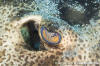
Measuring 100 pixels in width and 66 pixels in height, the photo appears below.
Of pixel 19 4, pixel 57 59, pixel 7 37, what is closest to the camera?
pixel 57 59

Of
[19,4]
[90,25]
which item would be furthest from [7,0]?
[90,25]

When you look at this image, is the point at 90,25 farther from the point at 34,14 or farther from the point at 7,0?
the point at 7,0

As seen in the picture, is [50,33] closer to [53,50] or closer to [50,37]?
[50,37]
